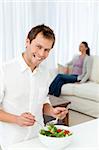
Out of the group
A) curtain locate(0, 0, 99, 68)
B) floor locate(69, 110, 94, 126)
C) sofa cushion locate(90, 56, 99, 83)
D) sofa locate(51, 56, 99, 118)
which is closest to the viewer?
floor locate(69, 110, 94, 126)

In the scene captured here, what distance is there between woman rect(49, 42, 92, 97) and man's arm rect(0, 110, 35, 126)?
3319mm

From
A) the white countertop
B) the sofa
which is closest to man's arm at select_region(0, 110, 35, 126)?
the white countertop

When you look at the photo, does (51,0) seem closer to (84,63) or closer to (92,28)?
(92,28)

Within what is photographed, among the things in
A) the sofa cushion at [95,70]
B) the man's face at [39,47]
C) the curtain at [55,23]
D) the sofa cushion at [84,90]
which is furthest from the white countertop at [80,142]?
the curtain at [55,23]

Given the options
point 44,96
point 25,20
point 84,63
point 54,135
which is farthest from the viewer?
point 25,20

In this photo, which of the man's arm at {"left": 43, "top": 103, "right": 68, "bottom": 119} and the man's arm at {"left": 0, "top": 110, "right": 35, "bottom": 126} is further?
the man's arm at {"left": 43, "top": 103, "right": 68, "bottom": 119}

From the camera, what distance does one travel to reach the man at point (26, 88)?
1.37 meters

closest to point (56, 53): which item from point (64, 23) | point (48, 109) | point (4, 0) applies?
point (64, 23)

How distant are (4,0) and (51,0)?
41.0 inches

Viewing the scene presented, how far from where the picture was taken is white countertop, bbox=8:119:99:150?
1.27 m

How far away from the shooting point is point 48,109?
161cm

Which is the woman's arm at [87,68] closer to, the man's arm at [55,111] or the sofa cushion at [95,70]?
the sofa cushion at [95,70]

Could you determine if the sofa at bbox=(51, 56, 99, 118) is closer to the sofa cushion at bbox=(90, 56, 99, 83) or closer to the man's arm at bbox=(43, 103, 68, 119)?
the sofa cushion at bbox=(90, 56, 99, 83)

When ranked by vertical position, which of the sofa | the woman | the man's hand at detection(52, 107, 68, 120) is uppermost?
the man's hand at detection(52, 107, 68, 120)
